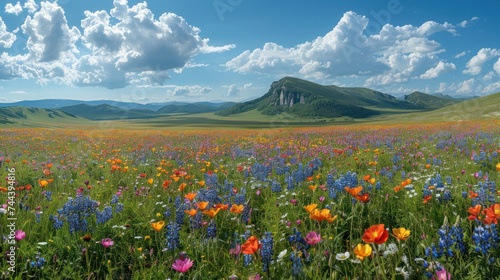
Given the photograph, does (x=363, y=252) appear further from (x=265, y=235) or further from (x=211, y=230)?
(x=211, y=230)

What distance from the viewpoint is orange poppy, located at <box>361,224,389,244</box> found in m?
1.89

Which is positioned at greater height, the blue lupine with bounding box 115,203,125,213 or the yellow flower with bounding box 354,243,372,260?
the yellow flower with bounding box 354,243,372,260

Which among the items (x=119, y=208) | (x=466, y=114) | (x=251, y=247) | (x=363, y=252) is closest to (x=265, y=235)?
(x=251, y=247)

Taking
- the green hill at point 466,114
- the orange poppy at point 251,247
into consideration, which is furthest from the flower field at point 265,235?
the green hill at point 466,114

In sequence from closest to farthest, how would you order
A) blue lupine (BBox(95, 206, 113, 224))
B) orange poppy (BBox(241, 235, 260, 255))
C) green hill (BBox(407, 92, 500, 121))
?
orange poppy (BBox(241, 235, 260, 255)), blue lupine (BBox(95, 206, 113, 224)), green hill (BBox(407, 92, 500, 121))

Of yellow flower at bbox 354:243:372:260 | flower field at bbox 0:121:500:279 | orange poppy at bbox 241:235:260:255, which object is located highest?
orange poppy at bbox 241:235:260:255

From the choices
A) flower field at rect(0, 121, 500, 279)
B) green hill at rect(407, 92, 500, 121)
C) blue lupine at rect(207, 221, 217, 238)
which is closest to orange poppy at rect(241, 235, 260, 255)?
flower field at rect(0, 121, 500, 279)

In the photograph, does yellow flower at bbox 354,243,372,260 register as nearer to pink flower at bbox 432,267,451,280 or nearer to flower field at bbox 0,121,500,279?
flower field at bbox 0,121,500,279

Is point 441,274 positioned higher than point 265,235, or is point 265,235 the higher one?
point 265,235

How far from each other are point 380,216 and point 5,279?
388 centimetres

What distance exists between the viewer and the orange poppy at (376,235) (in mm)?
1893

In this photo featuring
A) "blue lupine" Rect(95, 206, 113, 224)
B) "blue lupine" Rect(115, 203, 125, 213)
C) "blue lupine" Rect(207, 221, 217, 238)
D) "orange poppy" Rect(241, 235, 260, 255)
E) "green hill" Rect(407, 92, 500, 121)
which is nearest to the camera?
"orange poppy" Rect(241, 235, 260, 255)

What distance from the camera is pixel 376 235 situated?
195 centimetres

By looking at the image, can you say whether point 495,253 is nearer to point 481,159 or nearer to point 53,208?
point 53,208
